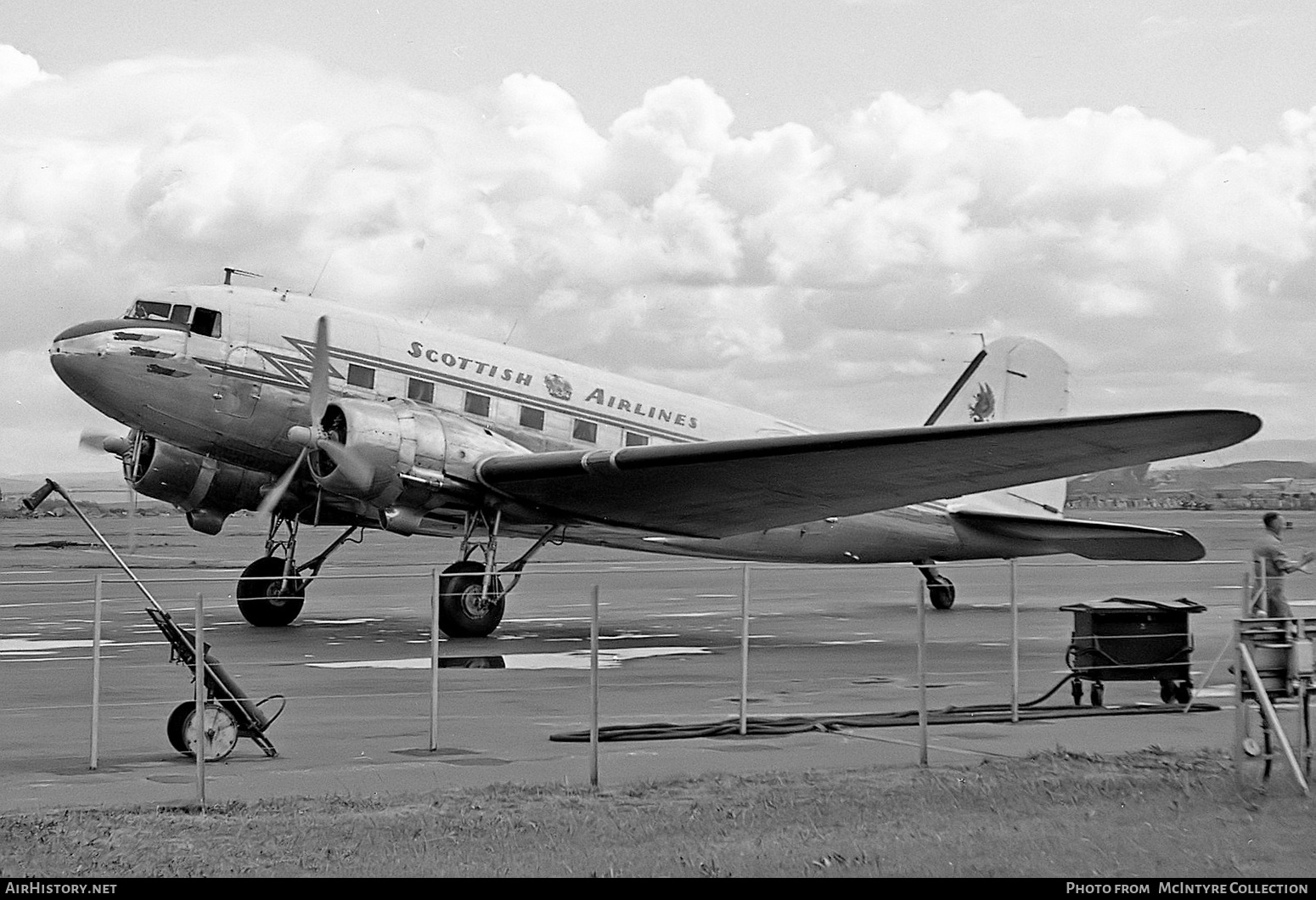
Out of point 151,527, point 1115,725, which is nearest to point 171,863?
point 1115,725

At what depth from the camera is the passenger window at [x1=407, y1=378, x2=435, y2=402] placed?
805 inches

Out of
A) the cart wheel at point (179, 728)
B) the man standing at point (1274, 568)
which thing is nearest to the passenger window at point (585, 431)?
the man standing at point (1274, 568)

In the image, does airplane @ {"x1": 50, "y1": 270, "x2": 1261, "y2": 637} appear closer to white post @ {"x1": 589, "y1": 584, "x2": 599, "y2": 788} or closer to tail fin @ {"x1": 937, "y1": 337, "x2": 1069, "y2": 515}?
tail fin @ {"x1": 937, "y1": 337, "x2": 1069, "y2": 515}

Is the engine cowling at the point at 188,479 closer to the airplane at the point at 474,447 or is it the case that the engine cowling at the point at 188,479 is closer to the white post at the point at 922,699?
the airplane at the point at 474,447

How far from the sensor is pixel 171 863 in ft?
22.8

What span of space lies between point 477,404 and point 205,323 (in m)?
3.80

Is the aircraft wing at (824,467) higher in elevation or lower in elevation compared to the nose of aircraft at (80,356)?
lower

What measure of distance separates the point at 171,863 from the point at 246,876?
0.47m

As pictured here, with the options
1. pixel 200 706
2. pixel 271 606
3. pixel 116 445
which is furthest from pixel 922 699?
pixel 116 445

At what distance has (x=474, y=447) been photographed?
1972 cm

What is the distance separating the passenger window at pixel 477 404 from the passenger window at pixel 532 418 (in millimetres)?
592

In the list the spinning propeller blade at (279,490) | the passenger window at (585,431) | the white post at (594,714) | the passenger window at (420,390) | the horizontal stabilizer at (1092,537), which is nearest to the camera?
the white post at (594,714)

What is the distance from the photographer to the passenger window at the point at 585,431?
21.8 m

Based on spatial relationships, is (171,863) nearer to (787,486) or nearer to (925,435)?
(925,435)
